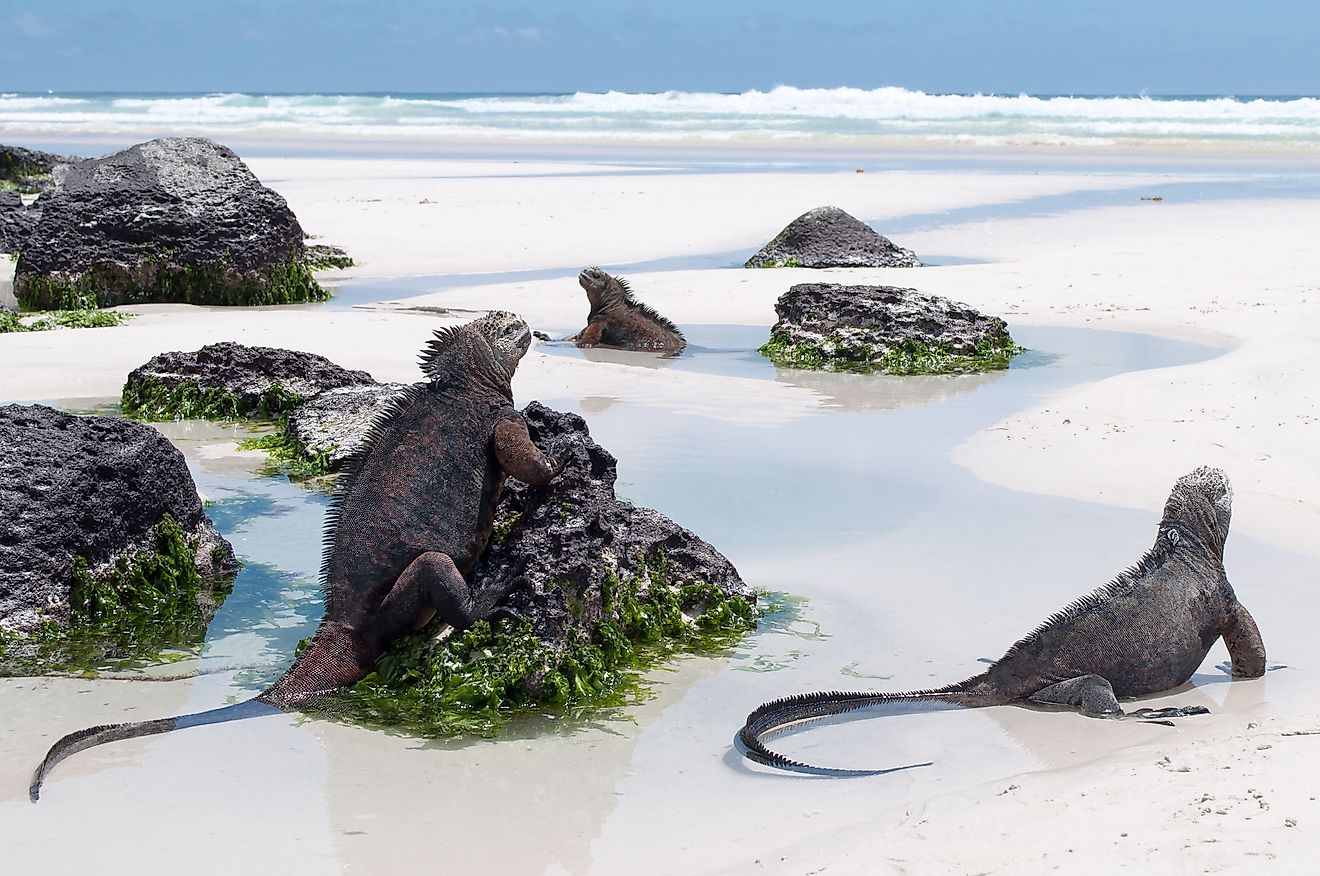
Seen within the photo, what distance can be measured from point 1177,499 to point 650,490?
2678 millimetres

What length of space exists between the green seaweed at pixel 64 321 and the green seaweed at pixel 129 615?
6.75 m

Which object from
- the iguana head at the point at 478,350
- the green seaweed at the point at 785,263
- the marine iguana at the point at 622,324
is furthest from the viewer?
the green seaweed at the point at 785,263

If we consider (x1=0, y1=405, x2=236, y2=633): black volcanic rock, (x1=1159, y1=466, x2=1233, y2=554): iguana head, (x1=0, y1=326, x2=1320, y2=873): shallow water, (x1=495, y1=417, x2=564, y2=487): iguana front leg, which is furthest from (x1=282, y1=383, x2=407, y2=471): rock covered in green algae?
(x1=1159, y1=466, x2=1233, y2=554): iguana head

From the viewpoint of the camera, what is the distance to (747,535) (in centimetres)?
631

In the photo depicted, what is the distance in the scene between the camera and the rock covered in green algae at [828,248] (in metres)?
15.3

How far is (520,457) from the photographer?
16.1 feet

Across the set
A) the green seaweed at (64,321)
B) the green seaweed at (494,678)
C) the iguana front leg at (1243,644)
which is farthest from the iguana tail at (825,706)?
the green seaweed at (64,321)

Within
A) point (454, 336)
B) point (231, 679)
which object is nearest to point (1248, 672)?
point (454, 336)

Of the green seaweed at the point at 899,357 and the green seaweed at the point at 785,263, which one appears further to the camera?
the green seaweed at the point at 785,263

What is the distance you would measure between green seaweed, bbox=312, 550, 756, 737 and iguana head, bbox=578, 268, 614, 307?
22.1 feet

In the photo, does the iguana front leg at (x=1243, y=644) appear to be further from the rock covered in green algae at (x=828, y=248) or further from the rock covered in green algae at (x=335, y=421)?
the rock covered in green algae at (x=828, y=248)

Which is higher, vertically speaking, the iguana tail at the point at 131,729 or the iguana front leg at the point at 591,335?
the iguana front leg at the point at 591,335

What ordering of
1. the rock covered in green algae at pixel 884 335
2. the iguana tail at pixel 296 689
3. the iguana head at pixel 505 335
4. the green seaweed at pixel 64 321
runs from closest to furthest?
the iguana tail at pixel 296 689, the iguana head at pixel 505 335, the rock covered in green algae at pixel 884 335, the green seaweed at pixel 64 321

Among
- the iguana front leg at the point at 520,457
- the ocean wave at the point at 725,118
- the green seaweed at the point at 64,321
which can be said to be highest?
the ocean wave at the point at 725,118
